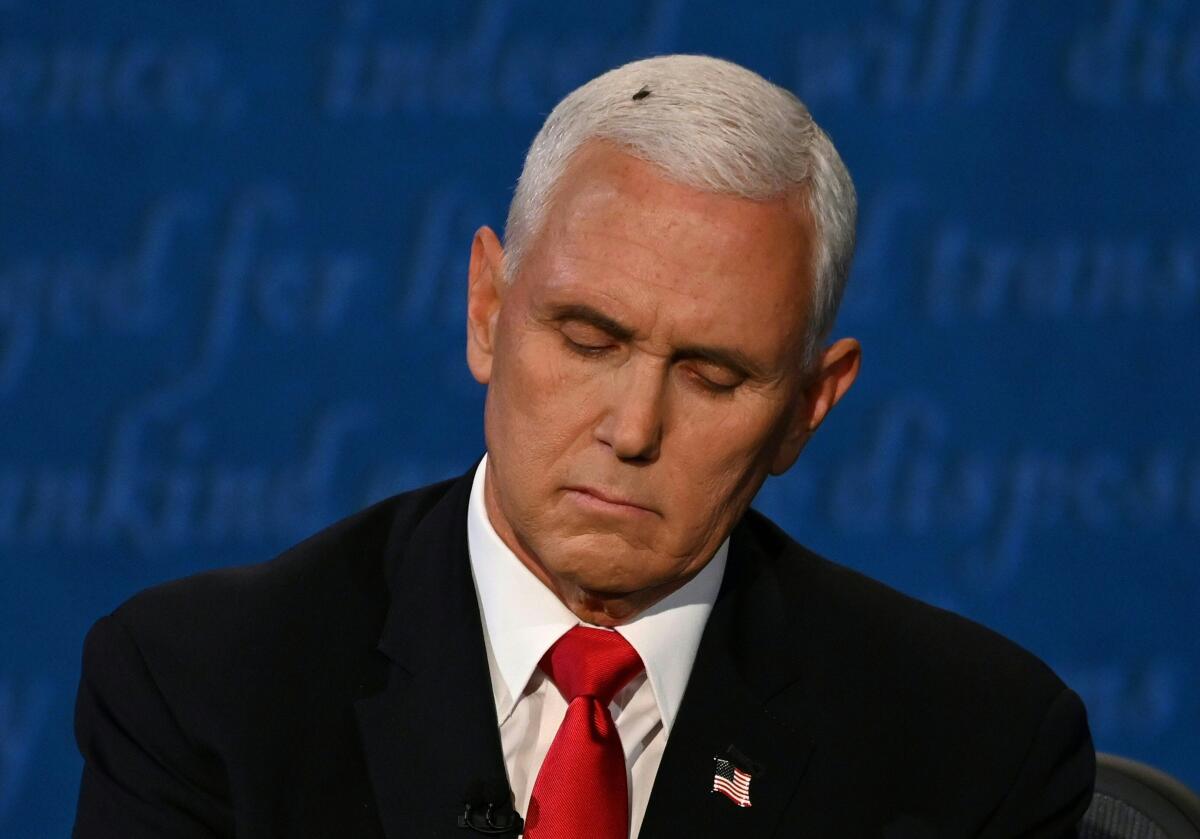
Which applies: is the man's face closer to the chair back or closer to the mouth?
the mouth

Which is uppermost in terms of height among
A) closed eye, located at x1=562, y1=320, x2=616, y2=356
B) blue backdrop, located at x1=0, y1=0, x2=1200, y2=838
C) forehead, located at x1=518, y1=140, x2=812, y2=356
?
forehead, located at x1=518, y1=140, x2=812, y2=356

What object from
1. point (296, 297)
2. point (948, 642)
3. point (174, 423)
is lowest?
point (174, 423)

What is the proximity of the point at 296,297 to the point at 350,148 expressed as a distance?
1.07 feet

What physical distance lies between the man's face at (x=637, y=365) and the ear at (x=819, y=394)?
0.10 metres

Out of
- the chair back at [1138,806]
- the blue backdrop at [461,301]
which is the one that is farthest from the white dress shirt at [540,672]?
the blue backdrop at [461,301]

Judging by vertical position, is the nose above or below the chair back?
above

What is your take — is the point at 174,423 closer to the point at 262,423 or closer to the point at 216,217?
the point at 262,423

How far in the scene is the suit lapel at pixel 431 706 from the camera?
6.06 ft

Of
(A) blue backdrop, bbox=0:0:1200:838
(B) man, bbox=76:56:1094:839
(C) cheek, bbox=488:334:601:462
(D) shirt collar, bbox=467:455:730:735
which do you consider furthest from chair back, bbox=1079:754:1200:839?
(A) blue backdrop, bbox=0:0:1200:838

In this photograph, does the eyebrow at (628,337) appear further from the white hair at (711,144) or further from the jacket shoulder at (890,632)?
the jacket shoulder at (890,632)

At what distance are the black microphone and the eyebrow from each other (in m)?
0.48

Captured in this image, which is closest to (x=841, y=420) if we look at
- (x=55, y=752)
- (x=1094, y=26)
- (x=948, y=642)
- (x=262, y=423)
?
(x=1094, y=26)

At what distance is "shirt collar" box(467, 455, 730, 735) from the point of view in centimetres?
193

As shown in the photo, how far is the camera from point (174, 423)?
365 centimetres
